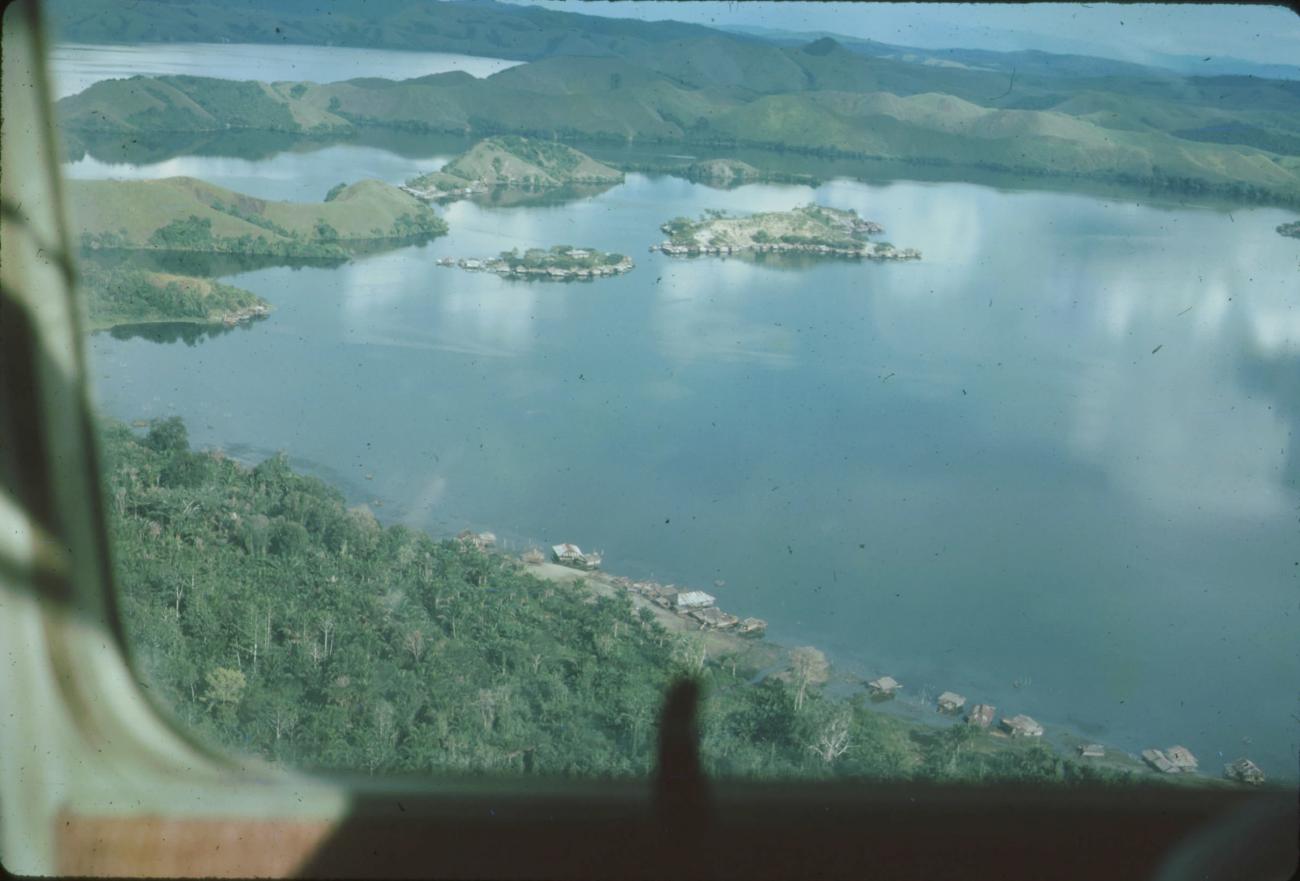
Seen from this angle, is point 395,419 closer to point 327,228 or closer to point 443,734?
point 327,228

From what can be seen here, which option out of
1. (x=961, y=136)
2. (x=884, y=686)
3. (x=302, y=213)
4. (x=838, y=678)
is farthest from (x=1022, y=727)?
(x=961, y=136)

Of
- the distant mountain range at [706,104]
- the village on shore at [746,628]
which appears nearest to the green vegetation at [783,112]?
the distant mountain range at [706,104]

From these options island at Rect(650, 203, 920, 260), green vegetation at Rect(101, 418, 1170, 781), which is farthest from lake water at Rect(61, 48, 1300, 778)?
green vegetation at Rect(101, 418, 1170, 781)

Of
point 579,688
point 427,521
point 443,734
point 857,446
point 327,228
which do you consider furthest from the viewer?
point 857,446

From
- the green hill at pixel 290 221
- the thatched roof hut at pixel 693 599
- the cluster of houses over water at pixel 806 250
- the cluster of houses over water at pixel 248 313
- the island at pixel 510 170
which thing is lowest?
the thatched roof hut at pixel 693 599

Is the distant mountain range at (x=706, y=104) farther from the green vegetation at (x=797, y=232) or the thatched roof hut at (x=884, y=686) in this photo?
the thatched roof hut at (x=884, y=686)

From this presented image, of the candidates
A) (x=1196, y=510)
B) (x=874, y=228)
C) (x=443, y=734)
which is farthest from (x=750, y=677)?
(x=874, y=228)

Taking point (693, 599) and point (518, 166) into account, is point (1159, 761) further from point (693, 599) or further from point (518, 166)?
point (518, 166)
